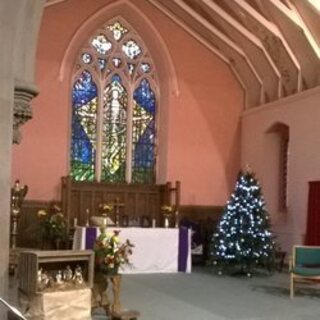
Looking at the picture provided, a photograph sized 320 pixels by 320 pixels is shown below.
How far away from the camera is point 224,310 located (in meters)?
7.07

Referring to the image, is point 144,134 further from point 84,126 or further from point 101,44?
point 101,44

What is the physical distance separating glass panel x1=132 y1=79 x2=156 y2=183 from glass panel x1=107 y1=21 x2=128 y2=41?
1.06 meters

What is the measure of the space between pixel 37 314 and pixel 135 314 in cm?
121

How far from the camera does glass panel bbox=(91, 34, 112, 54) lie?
1343 cm

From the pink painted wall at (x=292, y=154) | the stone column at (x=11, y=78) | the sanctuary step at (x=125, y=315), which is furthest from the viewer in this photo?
the pink painted wall at (x=292, y=154)

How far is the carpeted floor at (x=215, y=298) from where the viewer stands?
6.79 m

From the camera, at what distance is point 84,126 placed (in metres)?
13.3

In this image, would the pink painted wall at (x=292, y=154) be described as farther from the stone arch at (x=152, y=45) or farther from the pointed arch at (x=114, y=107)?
the pointed arch at (x=114, y=107)

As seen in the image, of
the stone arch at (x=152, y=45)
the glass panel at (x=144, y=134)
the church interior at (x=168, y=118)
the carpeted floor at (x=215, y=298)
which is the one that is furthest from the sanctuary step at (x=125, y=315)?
the glass panel at (x=144, y=134)

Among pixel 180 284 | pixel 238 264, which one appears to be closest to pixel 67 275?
pixel 180 284

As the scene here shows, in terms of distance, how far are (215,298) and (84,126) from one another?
6.26 meters

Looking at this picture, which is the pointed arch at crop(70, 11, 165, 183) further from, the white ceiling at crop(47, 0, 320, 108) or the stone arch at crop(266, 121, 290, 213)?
the stone arch at crop(266, 121, 290, 213)

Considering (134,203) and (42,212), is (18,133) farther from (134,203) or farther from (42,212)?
(134,203)

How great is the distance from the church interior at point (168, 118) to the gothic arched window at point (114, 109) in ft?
0.07
